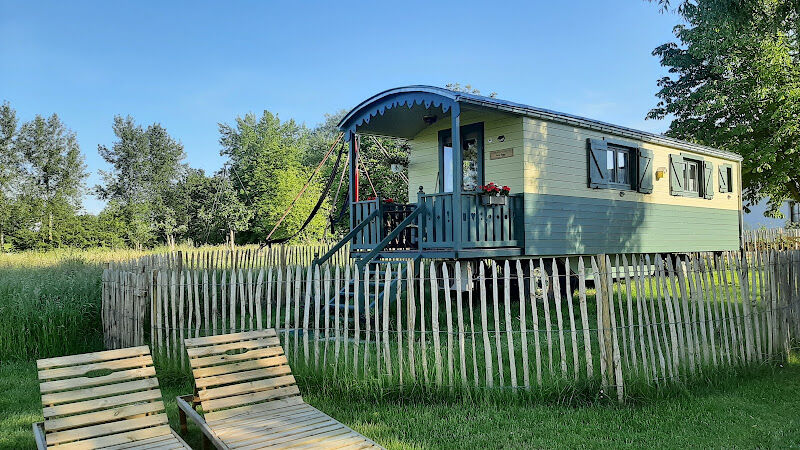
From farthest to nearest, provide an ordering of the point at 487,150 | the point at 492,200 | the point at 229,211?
the point at 229,211 → the point at 487,150 → the point at 492,200

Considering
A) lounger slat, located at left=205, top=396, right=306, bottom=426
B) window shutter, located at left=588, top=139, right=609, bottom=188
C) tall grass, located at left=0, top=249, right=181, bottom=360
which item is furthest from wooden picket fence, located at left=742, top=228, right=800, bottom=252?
tall grass, located at left=0, top=249, right=181, bottom=360

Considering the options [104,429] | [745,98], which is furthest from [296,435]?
[745,98]

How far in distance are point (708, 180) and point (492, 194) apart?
871 cm

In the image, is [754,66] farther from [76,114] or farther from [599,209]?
[76,114]

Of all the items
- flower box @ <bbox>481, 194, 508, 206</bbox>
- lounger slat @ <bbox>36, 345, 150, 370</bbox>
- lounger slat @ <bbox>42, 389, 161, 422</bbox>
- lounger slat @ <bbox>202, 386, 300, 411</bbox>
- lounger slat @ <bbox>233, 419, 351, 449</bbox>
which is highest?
flower box @ <bbox>481, 194, 508, 206</bbox>

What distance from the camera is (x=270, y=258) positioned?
15398 mm

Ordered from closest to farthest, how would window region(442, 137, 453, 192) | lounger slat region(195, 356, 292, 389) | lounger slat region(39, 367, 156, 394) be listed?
lounger slat region(39, 367, 156, 394) → lounger slat region(195, 356, 292, 389) → window region(442, 137, 453, 192)

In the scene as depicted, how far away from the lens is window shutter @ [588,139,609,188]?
12.0 meters

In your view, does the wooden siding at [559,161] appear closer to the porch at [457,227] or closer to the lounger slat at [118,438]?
the porch at [457,227]

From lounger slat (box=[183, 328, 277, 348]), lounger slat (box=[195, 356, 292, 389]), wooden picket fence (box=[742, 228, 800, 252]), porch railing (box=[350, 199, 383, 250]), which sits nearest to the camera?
lounger slat (box=[195, 356, 292, 389])

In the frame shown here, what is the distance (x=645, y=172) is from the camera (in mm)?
13172

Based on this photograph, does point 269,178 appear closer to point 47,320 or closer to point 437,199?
point 437,199

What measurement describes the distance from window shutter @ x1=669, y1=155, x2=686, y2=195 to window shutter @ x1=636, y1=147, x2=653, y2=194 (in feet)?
3.54

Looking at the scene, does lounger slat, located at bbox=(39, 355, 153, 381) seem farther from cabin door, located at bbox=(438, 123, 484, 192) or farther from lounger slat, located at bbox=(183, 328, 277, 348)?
cabin door, located at bbox=(438, 123, 484, 192)
